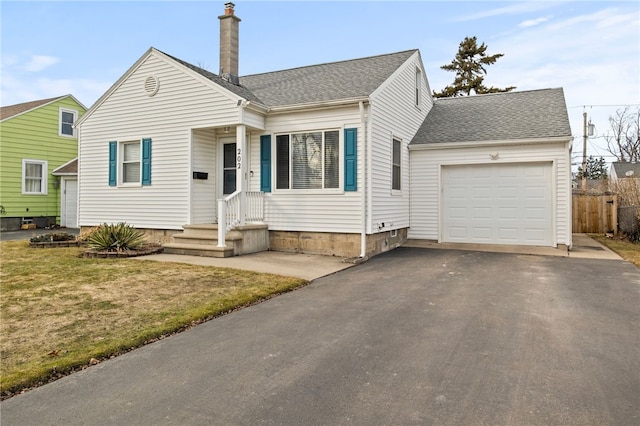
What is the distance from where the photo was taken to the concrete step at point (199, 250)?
9163mm

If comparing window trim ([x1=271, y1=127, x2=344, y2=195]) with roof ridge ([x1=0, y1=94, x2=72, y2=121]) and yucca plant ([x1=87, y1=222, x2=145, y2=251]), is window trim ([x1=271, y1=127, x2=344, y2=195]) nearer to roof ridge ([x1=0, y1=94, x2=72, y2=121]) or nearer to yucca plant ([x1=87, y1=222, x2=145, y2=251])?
yucca plant ([x1=87, y1=222, x2=145, y2=251])

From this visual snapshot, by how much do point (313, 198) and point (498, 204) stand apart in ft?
17.6

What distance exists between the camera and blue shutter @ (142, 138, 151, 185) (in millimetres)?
11297

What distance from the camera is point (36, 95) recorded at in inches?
904

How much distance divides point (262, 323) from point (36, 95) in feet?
82.0

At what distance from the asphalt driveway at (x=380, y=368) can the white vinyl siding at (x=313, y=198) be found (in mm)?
3823

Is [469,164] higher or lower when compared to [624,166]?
lower

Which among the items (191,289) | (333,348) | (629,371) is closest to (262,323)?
(333,348)

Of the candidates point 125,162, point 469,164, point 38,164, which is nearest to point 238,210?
point 125,162

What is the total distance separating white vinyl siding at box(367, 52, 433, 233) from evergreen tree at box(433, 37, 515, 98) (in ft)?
53.8

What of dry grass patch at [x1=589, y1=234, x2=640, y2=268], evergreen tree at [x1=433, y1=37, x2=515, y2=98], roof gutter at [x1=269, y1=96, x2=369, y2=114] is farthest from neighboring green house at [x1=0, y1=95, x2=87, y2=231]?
evergreen tree at [x1=433, y1=37, x2=515, y2=98]

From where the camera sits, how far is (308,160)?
1013cm

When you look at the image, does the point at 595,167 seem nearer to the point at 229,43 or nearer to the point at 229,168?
the point at 229,43

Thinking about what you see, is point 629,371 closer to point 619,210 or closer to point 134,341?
point 134,341
